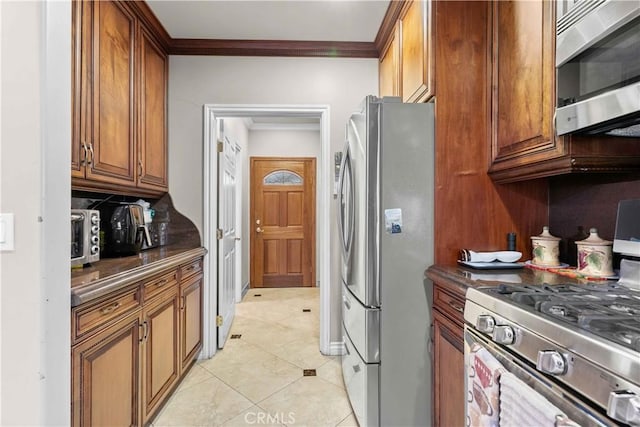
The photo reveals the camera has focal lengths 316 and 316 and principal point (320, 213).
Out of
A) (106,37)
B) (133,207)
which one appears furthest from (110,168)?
(106,37)

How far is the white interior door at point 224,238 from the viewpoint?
2695 millimetres

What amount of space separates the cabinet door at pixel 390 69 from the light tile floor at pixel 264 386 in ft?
6.78

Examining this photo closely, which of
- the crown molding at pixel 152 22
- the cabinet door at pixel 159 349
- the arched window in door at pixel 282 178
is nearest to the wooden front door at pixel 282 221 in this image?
the arched window in door at pixel 282 178

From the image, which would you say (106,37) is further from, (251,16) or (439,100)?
(439,100)

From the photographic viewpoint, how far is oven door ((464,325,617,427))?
697mm

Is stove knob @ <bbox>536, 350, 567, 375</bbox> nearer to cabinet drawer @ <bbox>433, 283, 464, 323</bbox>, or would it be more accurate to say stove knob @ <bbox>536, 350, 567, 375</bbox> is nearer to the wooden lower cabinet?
cabinet drawer @ <bbox>433, 283, 464, 323</bbox>

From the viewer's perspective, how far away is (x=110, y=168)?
1.81 metres

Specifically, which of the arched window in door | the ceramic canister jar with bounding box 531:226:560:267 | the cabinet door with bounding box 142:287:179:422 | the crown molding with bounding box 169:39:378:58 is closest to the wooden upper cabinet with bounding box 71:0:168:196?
the crown molding with bounding box 169:39:378:58

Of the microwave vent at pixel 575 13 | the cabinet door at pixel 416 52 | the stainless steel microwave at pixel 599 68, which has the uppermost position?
the cabinet door at pixel 416 52

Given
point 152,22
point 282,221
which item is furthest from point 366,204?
point 282,221

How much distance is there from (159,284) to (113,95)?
3.71ft

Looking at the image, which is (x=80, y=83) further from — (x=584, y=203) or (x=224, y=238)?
(x=584, y=203)

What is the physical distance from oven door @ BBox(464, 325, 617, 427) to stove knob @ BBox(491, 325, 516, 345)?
0.17ft

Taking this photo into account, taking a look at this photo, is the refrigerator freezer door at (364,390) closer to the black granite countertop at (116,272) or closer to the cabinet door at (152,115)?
the black granite countertop at (116,272)
